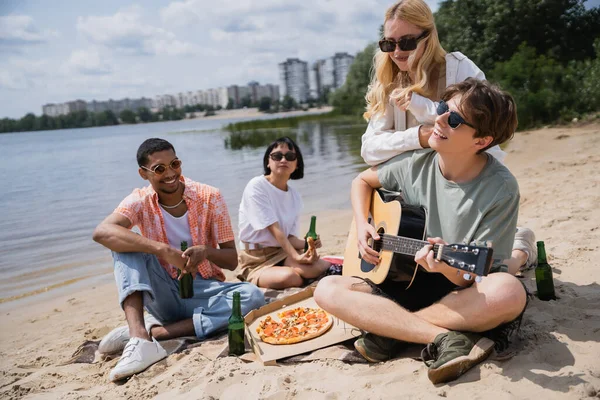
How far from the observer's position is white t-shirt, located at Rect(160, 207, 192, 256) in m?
4.47

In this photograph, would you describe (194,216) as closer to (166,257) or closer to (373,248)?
(166,257)

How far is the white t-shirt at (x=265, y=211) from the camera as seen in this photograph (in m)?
5.34

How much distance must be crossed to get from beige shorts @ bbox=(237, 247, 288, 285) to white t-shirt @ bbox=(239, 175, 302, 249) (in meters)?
0.07

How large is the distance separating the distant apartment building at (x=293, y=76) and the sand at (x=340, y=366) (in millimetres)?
169689

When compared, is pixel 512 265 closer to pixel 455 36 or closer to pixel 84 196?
pixel 84 196

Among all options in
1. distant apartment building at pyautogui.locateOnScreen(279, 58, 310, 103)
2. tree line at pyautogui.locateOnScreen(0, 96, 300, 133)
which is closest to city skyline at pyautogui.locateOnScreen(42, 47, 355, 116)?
distant apartment building at pyautogui.locateOnScreen(279, 58, 310, 103)

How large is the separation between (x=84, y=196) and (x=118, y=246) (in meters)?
12.9

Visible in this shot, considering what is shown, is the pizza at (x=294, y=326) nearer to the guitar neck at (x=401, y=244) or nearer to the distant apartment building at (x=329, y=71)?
the guitar neck at (x=401, y=244)

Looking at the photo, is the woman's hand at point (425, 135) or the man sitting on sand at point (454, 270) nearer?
the man sitting on sand at point (454, 270)

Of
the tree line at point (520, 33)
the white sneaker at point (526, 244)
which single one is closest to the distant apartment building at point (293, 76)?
the tree line at point (520, 33)

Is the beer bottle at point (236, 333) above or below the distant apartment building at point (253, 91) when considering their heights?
below

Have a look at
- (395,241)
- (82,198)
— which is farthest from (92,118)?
(395,241)

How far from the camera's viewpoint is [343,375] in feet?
10.3

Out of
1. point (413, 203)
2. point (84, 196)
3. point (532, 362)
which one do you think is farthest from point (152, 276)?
point (84, 196)
